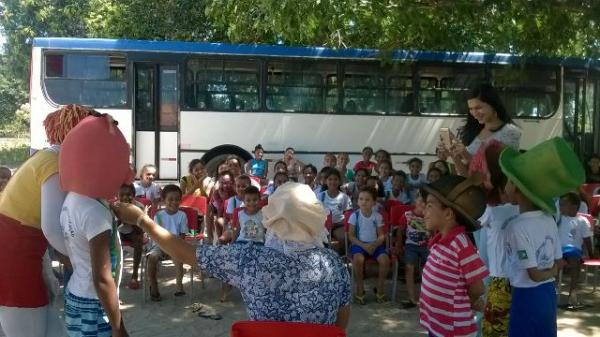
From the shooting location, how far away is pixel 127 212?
236cm

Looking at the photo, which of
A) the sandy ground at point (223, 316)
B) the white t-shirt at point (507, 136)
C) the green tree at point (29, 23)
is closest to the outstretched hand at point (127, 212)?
the white t-shirt at point (507, 136)

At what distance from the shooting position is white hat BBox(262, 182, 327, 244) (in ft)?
6.67

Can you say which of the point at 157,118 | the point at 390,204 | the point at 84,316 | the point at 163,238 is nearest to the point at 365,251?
the point at 390,204

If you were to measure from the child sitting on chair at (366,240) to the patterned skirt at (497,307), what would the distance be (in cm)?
279

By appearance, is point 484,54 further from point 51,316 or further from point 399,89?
point 51,316

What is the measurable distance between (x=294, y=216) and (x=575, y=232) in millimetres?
4926

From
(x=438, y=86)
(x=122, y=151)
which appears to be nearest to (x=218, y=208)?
(x=122, y=151)

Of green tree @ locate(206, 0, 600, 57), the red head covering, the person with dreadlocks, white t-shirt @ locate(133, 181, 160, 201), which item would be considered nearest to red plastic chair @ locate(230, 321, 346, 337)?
the red head covering

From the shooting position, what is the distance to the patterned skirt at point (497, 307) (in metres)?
3.06

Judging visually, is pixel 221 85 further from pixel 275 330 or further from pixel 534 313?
pixel 275 330

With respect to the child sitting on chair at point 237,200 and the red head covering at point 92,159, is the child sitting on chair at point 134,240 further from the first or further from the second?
the red head covering at point 92,159

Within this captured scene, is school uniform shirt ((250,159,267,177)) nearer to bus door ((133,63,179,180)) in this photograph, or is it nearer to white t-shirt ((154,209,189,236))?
bus door ((133,63,179,180))

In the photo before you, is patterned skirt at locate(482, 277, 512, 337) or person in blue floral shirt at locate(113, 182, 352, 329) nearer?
person in blue floral shirt at locate(113, 182, 352, 329)

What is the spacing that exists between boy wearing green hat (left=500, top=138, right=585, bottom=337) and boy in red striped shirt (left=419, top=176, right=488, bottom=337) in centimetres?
20
